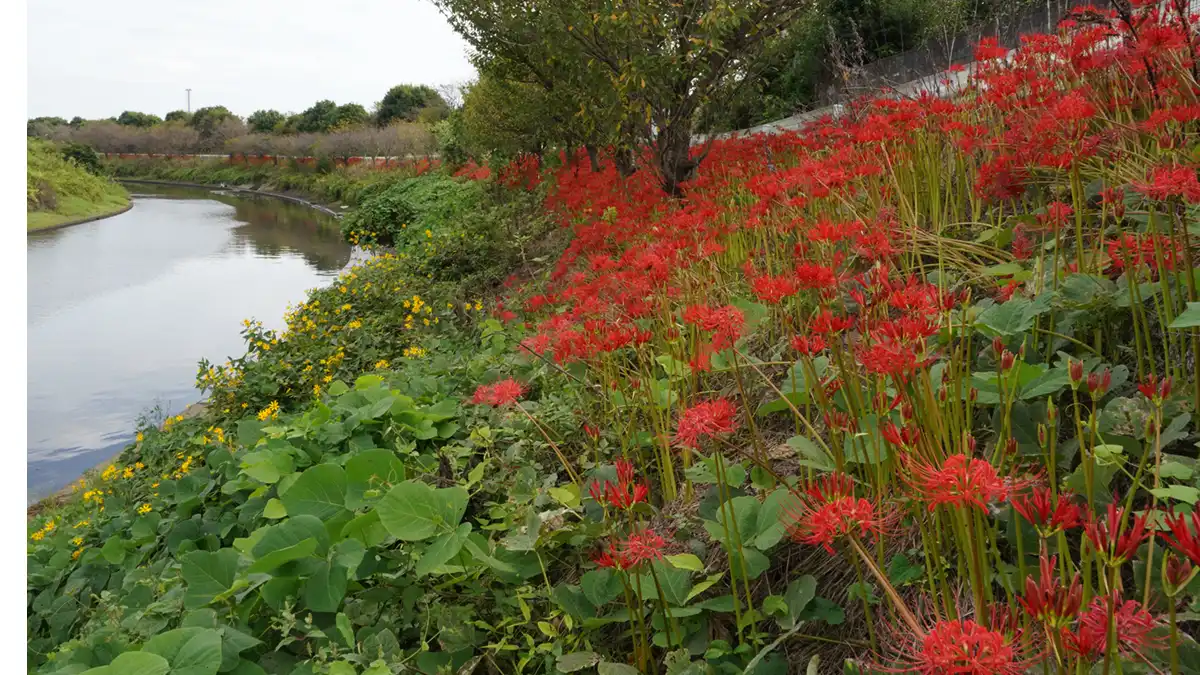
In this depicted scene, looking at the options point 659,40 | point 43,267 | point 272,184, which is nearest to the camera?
point 659,40

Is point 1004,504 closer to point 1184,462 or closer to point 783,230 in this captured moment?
point 1184,462

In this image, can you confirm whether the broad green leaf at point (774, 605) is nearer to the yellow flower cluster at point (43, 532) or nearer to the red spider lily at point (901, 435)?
the red spider lily at point (901, 435)

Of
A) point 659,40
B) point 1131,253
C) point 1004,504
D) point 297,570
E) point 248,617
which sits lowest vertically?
point 248,617

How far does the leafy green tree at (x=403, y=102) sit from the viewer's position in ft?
136

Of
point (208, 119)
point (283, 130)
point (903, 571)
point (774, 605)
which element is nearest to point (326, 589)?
point (774, 605)

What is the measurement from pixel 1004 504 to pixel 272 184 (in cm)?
3763

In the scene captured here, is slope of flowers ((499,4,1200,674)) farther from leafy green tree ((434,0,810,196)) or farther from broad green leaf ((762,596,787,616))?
leafy green tree ((434,0,810,196))

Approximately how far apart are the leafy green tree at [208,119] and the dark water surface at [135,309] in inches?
1267

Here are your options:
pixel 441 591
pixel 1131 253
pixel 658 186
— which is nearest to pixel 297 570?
pixel 441 591

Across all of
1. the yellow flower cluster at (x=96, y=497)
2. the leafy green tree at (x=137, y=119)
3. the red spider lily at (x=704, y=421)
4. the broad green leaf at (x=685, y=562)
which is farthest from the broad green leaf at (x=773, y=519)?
the leafy green tree at (x=137, y=119)

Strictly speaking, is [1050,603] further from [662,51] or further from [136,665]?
[662,51]

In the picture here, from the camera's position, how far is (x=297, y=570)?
186cm

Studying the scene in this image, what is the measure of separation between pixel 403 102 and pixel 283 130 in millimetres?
8489

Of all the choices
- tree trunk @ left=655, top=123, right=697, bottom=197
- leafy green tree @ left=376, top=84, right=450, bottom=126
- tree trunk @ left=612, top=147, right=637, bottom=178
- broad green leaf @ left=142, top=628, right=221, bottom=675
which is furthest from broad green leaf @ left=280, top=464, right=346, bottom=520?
leafy green tree @ left=376, top=84, right=450, bottom=126
